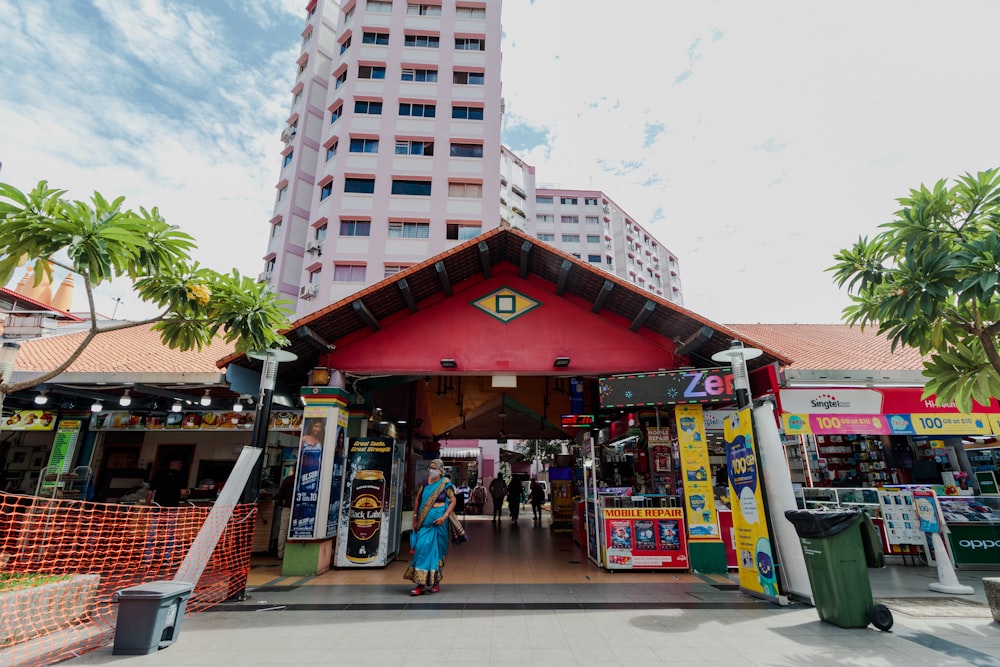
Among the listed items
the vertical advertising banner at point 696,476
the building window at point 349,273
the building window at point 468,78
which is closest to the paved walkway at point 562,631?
the vertical advertising banner at point 696,476

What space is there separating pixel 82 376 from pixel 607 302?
988 cm

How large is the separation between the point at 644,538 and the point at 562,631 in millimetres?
3876

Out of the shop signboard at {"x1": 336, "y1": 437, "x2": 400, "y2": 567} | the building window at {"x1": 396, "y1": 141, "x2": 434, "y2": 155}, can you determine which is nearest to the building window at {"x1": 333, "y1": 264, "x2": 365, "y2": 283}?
the building window at {"x1": 396, "y1": 141, "x2": 434, "y2": 155}

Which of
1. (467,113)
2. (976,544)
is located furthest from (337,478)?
(467,113)

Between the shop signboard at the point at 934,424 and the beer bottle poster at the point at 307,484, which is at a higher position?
the shop signboard at the point at 934,424

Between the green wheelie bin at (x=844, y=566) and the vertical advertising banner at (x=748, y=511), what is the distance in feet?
2.70

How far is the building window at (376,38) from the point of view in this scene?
27.0 metres

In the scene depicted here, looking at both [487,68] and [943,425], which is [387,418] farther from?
[487,68]

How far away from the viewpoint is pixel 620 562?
26.9 ft

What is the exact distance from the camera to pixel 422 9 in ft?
91.2

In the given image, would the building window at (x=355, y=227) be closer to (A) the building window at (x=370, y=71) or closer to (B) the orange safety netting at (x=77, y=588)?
(A) the building window at (x=370, y=71)

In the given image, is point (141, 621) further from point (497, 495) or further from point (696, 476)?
point (497, 495)

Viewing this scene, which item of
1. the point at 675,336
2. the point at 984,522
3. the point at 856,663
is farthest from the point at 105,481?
the point at 984,522

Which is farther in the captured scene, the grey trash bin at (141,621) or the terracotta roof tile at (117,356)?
the terracotta roof tile at (117,356)
